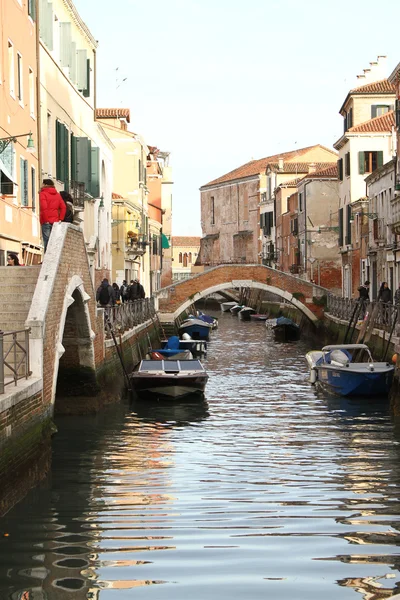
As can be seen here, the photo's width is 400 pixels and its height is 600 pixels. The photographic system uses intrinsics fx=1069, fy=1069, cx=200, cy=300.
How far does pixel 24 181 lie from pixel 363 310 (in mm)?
12823

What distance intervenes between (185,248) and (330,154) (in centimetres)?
4340

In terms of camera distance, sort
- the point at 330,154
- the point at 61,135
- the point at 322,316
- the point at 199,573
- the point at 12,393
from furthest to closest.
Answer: the point at 330,154 < the point at 322,316 < the point at 61,135 < the point at 12,393 < the point at 199,573

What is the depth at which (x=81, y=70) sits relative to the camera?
86.4ft

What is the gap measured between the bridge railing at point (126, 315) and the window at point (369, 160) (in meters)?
10.7

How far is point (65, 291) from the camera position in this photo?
14086mm

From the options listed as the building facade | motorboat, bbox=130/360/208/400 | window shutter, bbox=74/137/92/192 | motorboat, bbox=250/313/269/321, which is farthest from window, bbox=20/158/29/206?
the building facade

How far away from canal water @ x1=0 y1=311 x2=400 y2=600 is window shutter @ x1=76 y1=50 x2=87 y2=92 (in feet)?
36.6

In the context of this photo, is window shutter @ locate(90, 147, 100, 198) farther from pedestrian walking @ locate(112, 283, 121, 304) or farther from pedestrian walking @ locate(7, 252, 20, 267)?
pedestrian walking @ locate(7, 252, 20, 267)

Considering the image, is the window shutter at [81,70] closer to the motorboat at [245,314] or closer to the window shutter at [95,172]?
the window shutter at [95,172]

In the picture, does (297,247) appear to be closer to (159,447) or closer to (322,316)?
(322,316)

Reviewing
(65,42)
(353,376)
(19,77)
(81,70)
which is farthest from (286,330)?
(19,77)

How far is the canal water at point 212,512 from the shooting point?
7.33m

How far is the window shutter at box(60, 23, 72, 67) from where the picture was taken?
77.9 ft

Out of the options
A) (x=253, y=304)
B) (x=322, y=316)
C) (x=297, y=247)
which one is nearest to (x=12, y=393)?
(x=322, y=316)
